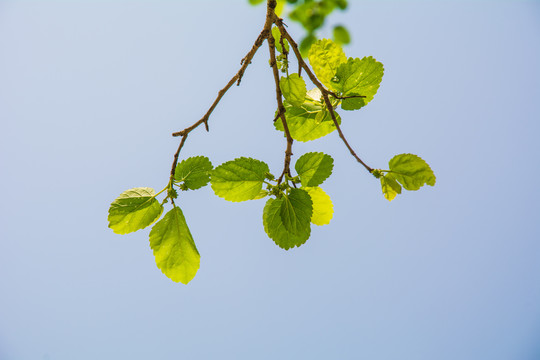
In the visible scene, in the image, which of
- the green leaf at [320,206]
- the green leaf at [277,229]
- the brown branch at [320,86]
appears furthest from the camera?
the green leaf at [320,206]

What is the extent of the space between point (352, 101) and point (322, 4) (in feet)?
2.57

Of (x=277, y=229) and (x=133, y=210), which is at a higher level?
(x=133, y=210)

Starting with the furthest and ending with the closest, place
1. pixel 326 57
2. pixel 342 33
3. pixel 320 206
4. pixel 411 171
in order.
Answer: pixel 320 206 → pixel 326 57 → pixel 411 171 → pixel 342 33

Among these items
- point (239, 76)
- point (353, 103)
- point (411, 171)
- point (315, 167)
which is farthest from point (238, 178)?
point (411, 171)

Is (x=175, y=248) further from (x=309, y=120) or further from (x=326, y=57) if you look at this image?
(x=326, y=57)

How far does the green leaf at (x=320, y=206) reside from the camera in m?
1.74

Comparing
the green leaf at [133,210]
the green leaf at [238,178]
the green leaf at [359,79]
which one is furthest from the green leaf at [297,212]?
the green leaf at [133,210]

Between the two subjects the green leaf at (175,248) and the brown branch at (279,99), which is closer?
the brown branch at (279,99)

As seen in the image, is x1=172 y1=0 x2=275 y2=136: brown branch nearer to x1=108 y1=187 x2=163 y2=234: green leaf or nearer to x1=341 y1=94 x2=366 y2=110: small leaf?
x1=108 y1=187 x2=163 y2=234: green leaf

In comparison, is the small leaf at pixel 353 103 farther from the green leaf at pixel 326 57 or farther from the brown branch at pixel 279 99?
the brown branch at pixel 279 99

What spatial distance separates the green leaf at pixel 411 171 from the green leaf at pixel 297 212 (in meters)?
0.43

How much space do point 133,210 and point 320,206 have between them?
1.00 meters

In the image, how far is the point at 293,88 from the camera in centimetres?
159

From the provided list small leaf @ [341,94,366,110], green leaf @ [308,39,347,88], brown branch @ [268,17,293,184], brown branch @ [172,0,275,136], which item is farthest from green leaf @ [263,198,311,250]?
green leaf @ [308,39,347,88]
